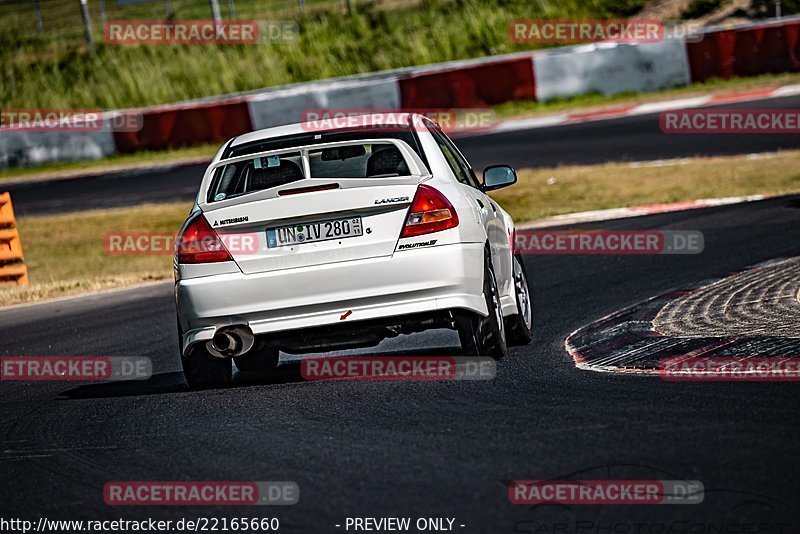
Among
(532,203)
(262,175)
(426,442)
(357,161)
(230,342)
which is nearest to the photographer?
(426,442)

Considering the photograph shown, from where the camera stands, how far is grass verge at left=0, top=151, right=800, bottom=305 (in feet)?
54.9

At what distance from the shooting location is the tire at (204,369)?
741 cm

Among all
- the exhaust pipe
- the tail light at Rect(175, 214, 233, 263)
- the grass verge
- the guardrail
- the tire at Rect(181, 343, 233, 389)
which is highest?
the tail light at Rect(175, 214, 233, 263)

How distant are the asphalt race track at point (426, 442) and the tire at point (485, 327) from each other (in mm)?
146

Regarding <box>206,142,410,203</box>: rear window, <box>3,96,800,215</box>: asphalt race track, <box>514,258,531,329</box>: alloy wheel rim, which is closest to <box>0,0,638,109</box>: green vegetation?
<box>3,96,800,215</box>: asphalt race track

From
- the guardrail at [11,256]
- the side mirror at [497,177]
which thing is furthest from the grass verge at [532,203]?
the side mirror at [497,177]

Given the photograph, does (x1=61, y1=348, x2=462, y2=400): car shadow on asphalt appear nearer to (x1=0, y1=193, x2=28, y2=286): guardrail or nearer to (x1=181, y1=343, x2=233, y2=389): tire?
(x1=181, y1=343, x2=233, y2=389): tire

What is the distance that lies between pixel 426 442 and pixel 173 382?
2983 millimetres

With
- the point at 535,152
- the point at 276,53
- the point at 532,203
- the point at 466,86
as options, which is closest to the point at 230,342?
the point at 532,203

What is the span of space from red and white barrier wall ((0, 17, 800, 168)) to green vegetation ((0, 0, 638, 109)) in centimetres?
631

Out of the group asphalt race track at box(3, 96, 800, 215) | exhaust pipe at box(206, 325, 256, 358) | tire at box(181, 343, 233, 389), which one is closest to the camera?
exhaust pipe at box(206, 325, 256, 358)

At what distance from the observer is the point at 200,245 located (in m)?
7.08

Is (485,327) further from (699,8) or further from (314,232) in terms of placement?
(699,8)

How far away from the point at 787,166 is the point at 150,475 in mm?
14231
